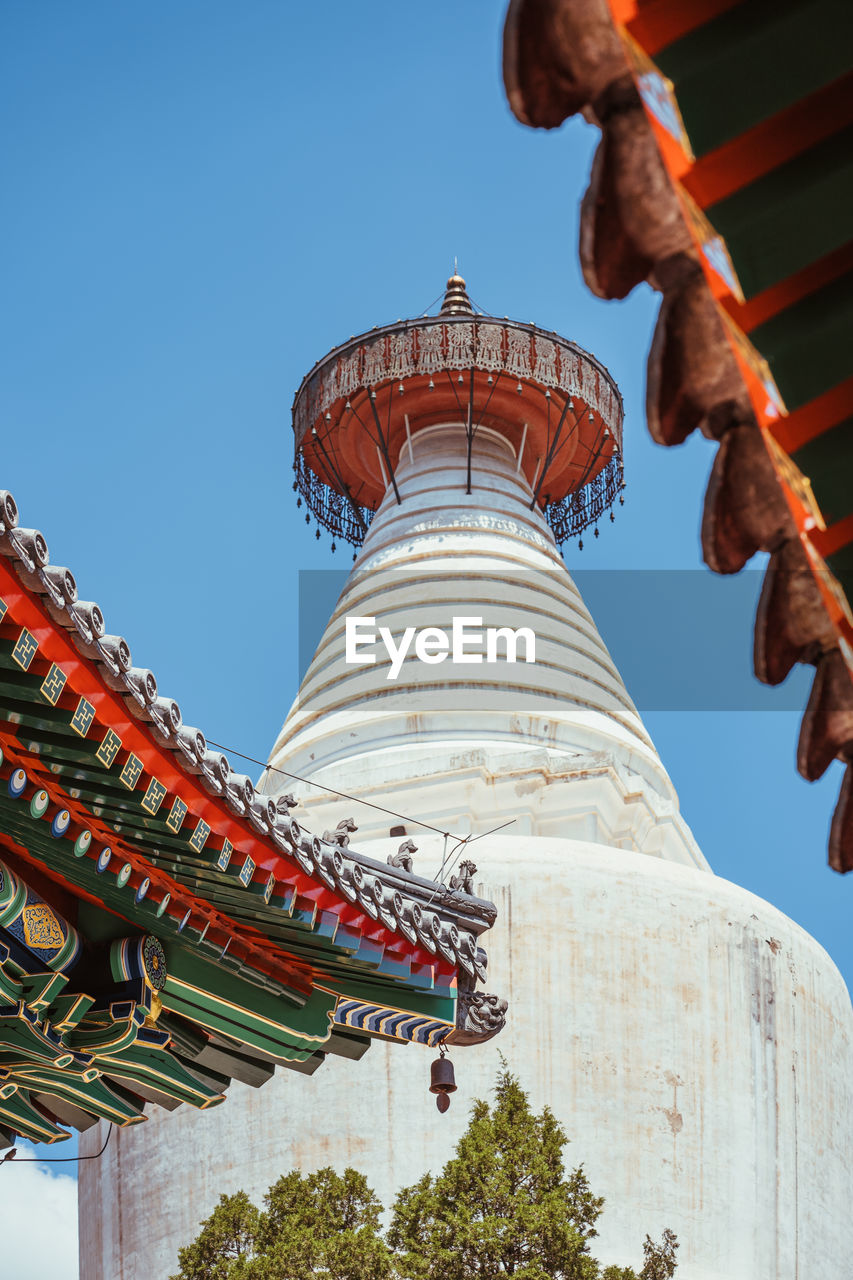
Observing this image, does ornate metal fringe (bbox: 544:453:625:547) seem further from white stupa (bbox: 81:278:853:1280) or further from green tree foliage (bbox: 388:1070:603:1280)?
green tree foliage (bbox: 388:1070:603:1280)

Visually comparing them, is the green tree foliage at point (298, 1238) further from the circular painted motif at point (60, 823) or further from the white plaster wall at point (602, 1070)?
the white plaster wall at point (602, 1070)

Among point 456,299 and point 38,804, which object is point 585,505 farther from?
point 38,804

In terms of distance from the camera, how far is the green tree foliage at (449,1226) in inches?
324

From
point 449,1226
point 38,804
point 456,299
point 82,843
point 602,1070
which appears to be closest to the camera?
point 38,804

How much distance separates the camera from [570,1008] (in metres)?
12.5

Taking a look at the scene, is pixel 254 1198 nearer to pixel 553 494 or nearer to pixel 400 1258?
pixel 400 1258

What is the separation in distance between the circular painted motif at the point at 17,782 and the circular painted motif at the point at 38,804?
0.11 metres

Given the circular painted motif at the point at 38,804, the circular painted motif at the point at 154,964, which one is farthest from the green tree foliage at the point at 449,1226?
the circular painted motif at the point at 38,804

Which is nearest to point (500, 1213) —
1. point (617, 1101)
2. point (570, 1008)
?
point (617, 1101)

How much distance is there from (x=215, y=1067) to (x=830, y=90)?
6930 millimetres

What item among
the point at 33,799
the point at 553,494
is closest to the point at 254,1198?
the point at 33,799

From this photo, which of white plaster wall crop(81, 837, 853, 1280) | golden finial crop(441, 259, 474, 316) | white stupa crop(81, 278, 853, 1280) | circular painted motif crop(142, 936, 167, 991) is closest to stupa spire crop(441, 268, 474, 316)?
golden finial crop(441, 259, 474, 316)

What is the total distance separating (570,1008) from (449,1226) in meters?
4.22

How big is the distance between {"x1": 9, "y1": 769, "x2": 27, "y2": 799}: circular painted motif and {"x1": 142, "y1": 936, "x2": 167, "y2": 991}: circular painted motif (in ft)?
4.24
